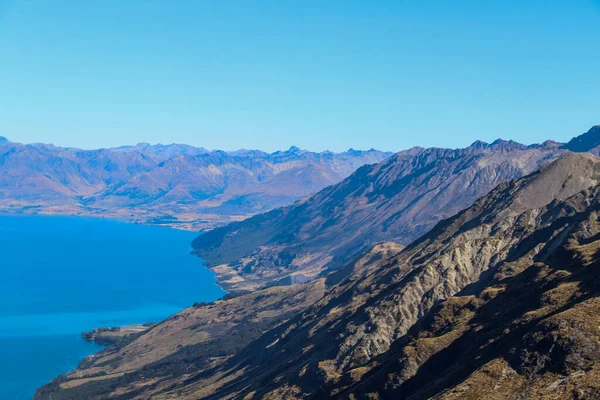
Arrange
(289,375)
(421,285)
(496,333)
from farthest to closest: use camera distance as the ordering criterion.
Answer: (421,285) < (289,375) < (496,333)

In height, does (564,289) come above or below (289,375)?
below

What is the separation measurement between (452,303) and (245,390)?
75903 mm

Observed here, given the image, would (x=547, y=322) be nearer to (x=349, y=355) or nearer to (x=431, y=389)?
(x=431, y=389)

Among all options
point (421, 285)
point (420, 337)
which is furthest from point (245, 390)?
point (420, 337)

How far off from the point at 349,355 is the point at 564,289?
2762 inches

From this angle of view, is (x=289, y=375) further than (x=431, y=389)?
Yes

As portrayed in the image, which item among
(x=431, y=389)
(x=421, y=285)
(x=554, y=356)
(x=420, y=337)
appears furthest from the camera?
(x=421, y=285)

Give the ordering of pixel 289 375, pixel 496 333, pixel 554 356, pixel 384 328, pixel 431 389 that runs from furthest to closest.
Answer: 1. pixel 384 328
2. pixel 289 375
3. pixel 496 333
4. pixel 431 389
5. pixel 554 356

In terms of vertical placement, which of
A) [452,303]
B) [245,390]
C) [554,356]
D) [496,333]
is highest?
[245,390]

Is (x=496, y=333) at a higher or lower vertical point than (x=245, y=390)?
lower

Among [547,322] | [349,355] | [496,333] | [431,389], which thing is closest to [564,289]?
[496,333]

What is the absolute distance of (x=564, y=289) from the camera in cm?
11312

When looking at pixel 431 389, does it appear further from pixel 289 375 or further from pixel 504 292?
pixel 289 375

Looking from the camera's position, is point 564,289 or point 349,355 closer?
point 564,289
